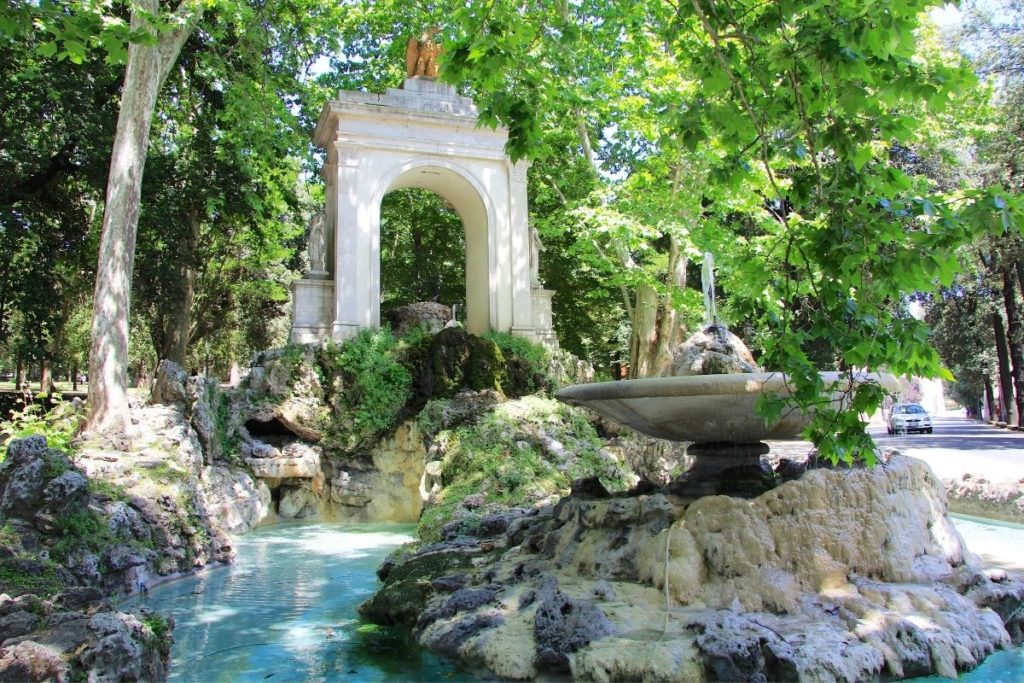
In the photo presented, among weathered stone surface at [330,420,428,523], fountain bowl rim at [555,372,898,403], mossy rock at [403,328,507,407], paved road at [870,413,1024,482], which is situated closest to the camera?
fountain bowl rim at [555,372,898,403]

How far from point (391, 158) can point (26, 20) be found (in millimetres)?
11844

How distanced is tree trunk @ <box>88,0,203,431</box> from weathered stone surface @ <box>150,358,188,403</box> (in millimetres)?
516

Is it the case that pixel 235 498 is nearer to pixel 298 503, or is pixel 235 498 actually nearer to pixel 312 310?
pixel 298 503

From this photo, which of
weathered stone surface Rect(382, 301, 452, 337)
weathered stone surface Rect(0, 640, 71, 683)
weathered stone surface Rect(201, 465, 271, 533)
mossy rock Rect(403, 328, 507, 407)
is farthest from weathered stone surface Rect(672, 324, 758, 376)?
weathered stone surface Rect(382, 301, 452, 337)

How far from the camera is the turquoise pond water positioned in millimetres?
4875

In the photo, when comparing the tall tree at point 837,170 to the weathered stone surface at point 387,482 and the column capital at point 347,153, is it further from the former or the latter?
the column capital at point 347,153

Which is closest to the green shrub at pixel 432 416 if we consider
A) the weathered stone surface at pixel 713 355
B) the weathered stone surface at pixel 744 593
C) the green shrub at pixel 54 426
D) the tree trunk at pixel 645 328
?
the green shrub at pixel 54 426

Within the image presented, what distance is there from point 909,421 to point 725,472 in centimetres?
2641

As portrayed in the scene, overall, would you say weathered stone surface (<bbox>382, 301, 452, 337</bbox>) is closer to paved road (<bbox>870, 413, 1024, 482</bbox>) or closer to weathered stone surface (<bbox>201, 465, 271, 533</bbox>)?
weathered stone surface (<bbox>201, 465, 271, 533</bbox>)

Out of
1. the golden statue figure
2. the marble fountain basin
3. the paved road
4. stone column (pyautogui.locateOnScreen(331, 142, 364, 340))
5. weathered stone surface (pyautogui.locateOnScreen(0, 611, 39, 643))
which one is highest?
the golden statue figure

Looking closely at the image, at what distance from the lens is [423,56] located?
17359 mm

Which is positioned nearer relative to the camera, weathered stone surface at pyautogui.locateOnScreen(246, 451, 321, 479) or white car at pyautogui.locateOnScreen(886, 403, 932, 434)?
weathered stone surface at pyautogui.locateOnScreen(246, 451, 321, 479)

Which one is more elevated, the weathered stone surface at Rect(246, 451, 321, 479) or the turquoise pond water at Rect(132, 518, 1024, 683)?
the weathered stone surface at Rect(246, 451, 321, 479)

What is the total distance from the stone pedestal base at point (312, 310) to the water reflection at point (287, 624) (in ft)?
20.5
